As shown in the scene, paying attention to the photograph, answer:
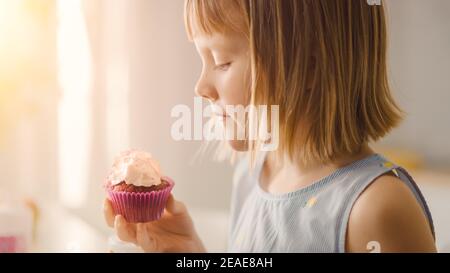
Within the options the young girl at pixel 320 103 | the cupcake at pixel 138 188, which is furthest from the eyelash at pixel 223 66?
the cupcake at pixel 138 188

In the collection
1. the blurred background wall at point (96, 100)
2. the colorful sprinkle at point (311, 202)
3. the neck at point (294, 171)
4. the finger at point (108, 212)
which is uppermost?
the blurred background wall at point (96, 100)

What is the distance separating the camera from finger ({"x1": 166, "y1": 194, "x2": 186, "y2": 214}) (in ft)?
2.53

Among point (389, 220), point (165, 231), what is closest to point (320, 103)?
point (389, 220)

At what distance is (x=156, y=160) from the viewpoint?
76cm

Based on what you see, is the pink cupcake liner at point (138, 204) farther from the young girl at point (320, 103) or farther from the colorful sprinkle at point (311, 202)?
the colorful sprinkle at point (311, 202)

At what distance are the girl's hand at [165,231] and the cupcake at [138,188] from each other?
0.4 inches

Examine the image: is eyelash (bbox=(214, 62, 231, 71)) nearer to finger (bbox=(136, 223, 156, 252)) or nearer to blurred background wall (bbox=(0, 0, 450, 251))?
blurred background wall (bbox=(0, 0, 450, 251))

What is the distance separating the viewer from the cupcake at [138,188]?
0.72 meters

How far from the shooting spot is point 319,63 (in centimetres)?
69

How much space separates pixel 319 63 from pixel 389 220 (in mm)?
199

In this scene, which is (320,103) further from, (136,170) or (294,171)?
(136,170)

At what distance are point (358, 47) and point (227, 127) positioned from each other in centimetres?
19
